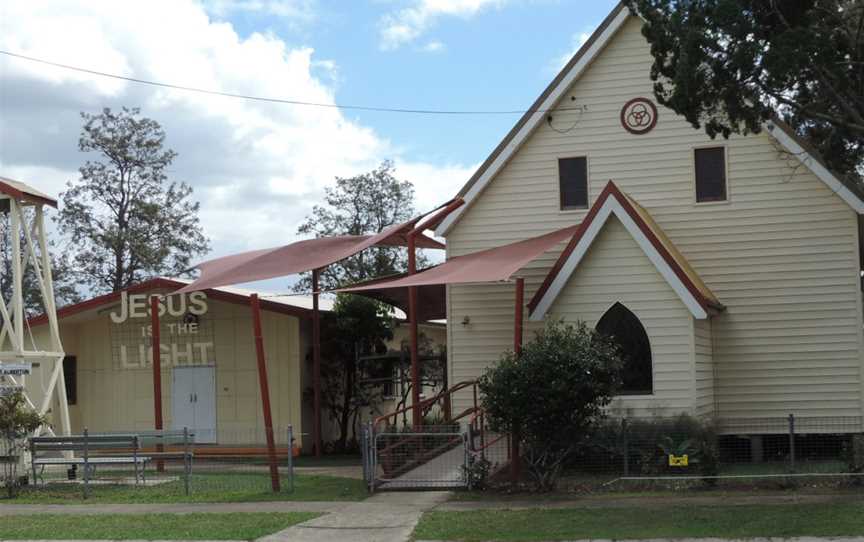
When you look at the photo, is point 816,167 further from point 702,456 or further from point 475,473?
point 475,473

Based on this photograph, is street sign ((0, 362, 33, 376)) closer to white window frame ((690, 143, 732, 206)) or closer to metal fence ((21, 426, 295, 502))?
metal fence ((21, 426, 295, 502))

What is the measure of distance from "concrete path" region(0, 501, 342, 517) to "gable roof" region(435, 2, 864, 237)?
7.99 meters

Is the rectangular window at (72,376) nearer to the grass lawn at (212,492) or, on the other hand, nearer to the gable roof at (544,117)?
the grass lawn at (212,492)

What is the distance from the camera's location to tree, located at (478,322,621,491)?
1691 cm

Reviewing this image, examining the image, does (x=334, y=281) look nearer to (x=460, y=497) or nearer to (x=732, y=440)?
(x=732, y=440)

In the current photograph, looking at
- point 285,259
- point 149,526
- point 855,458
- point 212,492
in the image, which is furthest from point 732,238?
point 149,526

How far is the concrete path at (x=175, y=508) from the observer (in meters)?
16.8

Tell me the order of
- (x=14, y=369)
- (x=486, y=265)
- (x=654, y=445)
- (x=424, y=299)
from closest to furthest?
(x=654, y=445) → (x=486, y=265) → (x=14, y=369) → (x=424, y=299)

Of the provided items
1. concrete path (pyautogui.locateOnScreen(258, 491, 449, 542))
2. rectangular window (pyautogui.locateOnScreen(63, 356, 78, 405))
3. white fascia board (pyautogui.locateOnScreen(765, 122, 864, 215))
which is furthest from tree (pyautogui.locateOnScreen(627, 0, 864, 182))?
rectangular window (pyautogui.locateOnScreen(63, 356, 78, 405))

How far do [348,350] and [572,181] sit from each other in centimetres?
844

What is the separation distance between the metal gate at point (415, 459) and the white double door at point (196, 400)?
9094mm

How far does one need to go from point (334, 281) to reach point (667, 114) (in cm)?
2710

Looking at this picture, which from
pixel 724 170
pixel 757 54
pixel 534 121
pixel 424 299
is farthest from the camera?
pixel 424 299

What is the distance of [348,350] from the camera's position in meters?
28.4
